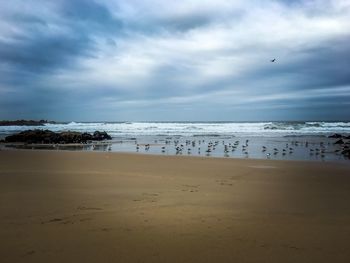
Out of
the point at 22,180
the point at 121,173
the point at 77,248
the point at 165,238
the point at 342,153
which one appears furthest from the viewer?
the point at 342,153

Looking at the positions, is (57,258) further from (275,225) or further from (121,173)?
(121,173)

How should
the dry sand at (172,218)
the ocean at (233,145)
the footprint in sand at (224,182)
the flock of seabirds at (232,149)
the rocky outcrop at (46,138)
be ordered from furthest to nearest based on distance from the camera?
the rocky outcrop at (46,138)
the flock of seabirds at (232,149)
the ocean at (233,145)
the footprint in sand at (224,182)
the dry sand at (172,218)

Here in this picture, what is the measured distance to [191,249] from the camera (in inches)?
173

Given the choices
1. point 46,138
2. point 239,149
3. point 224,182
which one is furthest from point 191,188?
point 46,138

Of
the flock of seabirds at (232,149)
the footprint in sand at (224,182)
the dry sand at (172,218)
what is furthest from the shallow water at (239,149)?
the footprint in sand at (224,182)

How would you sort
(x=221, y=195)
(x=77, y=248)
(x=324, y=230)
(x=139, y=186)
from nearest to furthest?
(x=77, y=248), (x=324, y=230), (x=221, y=195), (x=139, y=186)

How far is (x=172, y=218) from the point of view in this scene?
5.73 meters

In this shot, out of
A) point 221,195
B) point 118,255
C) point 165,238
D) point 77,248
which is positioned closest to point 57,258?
point 77,248

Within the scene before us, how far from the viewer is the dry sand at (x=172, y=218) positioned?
4281 millimetres

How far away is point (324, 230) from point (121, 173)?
684cm

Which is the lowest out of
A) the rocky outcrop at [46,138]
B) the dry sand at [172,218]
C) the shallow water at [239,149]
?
the dry sand at [172,218]

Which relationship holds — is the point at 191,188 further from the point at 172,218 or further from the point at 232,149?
the point at 232,149

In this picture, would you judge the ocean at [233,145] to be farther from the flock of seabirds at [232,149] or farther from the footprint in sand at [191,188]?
the footprint in sand at [191,188]

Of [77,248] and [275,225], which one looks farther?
[275,225]
